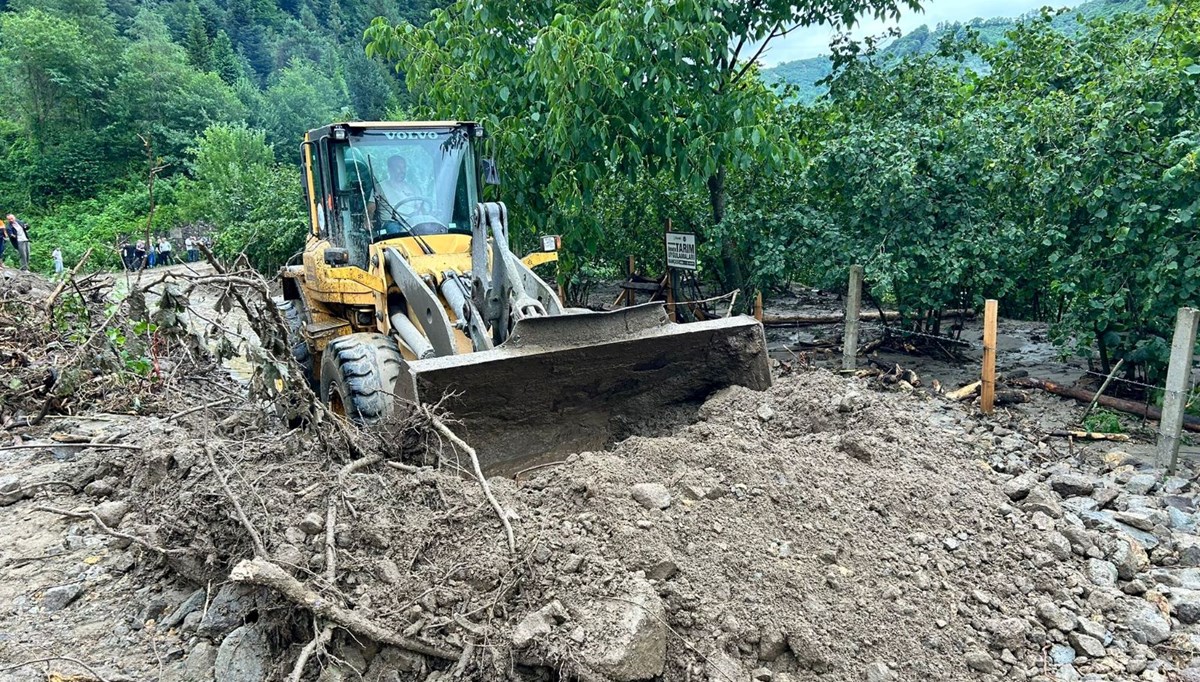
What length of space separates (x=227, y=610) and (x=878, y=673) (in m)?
3.06

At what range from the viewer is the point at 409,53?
10219mm

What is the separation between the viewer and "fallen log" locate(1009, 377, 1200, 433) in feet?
22.0

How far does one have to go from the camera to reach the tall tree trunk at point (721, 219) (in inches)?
439

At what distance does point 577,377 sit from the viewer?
508 centimetres

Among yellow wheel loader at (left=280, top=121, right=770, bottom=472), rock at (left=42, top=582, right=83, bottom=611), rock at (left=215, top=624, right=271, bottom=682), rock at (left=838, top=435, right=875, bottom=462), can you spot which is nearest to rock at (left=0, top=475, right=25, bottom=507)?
rock at (left=42, top=582, right=83, bottom=611)

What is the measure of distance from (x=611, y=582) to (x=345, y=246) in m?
4.23

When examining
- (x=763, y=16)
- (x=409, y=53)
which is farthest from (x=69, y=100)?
(x=763, y=16)

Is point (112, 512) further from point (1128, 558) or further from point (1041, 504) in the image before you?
point (1128, 558)

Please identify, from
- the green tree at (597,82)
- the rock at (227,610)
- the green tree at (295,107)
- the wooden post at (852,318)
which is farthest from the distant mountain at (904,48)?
the green tree at (295,107)

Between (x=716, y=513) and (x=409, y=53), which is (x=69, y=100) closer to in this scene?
(x=409, y=53)

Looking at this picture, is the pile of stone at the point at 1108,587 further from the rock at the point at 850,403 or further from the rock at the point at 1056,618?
the rock at the point at 850,403

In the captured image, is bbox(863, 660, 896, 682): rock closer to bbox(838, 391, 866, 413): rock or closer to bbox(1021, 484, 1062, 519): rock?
bbox(1021, 484, 1062, 519): rock

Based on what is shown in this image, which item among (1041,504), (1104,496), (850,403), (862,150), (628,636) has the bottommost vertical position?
(1104,496)

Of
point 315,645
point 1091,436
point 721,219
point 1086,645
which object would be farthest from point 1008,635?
point 721,219
